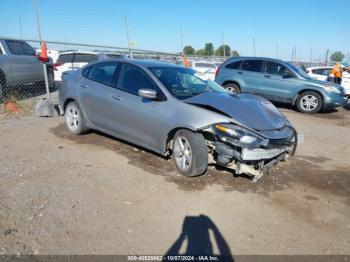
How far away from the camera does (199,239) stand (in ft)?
10.6

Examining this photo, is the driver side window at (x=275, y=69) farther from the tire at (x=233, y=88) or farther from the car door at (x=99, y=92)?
the car door at (x=99, y=92)

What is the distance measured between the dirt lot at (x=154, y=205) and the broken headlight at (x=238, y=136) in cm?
69

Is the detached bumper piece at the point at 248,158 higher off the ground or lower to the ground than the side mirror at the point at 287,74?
lower

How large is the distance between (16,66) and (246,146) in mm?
8364

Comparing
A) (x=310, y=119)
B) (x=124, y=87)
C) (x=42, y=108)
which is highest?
(x=124, y=87)

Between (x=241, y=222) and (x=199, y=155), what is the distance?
1132 millimetres

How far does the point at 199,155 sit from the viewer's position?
4406 mm

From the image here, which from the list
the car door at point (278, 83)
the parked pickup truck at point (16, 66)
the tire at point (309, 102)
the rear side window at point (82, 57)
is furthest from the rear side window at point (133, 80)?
the rear side window at point (82, 57)

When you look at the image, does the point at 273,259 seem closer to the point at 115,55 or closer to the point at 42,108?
the point at 42,108

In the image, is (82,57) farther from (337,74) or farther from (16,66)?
(337,74)

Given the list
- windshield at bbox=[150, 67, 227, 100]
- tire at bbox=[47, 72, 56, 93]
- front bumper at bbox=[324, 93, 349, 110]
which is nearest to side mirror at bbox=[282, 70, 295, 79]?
front bumper at bbox=[324, 93, 349, 110]

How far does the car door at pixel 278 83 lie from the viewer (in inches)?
412

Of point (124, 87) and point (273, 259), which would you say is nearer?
point (273, 259)

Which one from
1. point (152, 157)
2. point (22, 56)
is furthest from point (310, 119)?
point (22, 56)
